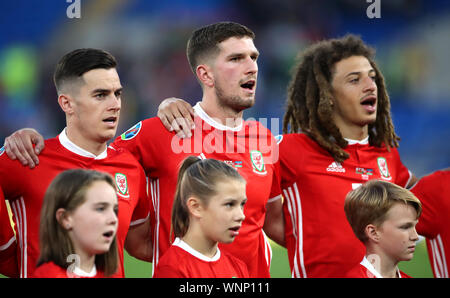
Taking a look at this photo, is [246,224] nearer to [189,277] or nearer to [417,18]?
[189,277]

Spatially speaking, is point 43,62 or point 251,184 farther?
point 43,62

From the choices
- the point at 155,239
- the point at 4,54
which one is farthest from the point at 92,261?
the point at 4,54

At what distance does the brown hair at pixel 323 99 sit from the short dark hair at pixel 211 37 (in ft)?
1.91

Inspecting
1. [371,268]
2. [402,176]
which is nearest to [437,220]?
[402,176]

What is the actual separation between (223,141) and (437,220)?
124cm

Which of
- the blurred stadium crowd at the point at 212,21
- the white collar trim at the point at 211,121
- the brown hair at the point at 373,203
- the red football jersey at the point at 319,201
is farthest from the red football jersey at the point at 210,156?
the blurred stadium crowd at the point at 212,21

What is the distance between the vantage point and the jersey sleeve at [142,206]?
112 inches

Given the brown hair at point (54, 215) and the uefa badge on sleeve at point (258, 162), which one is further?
the uefa badge on sleeve at point (258, 162)

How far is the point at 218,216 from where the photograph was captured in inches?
91.4

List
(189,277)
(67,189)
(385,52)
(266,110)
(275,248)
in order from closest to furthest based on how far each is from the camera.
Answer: (67,189), (189,277), (275,248), (266,110), (385,52)

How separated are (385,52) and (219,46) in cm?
566

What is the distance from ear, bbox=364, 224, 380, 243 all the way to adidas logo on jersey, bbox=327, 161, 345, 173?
70 centimetres

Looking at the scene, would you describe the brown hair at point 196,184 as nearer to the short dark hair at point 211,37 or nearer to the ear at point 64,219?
the ear at point 64,219

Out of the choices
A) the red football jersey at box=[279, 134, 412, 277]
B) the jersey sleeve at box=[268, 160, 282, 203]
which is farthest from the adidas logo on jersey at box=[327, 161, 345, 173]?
the jersey sleeve at box=[268, 160, 282, 203]
